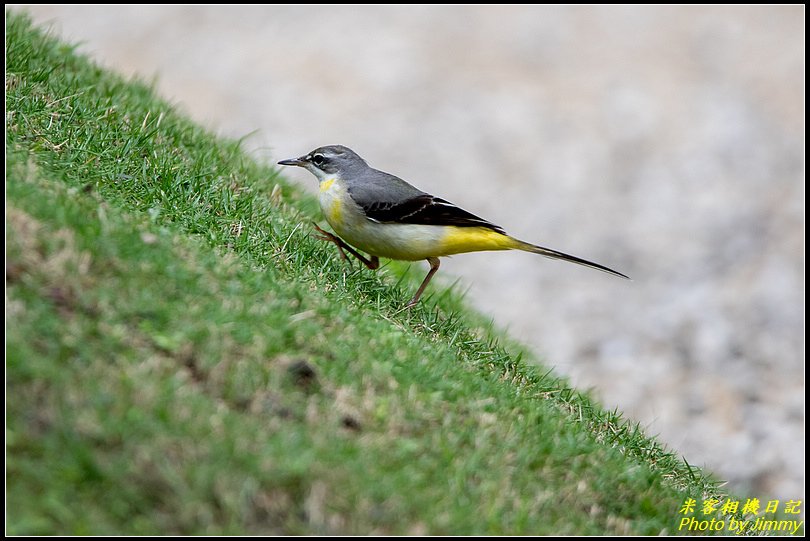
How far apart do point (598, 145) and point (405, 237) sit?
982cm

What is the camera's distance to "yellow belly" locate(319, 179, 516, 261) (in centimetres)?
698

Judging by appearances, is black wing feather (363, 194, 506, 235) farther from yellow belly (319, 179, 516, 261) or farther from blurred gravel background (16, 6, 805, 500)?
blurred gravel background (16, 6, 805, 500)

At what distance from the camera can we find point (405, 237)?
22.9 ft

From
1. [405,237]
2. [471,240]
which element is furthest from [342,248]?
[471,240]

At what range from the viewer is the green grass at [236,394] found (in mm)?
3756

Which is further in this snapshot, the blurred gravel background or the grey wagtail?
the blurred gravel background

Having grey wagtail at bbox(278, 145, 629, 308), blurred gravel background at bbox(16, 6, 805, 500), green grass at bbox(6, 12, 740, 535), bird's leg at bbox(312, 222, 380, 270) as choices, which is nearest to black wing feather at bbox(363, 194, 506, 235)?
grey wagtail at bbox(278, 145, 629, 308)

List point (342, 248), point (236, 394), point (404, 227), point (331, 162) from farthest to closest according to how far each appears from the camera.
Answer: point (331, 162)
point (342, 248)
point (404, 227)
point (236, 394)

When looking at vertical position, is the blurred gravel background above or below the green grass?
above

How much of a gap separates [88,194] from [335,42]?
519 inches

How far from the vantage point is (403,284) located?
26.1ft

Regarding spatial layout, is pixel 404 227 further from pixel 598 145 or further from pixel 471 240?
pixel 598 145

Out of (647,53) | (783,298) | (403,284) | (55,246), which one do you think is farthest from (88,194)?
(647,53)

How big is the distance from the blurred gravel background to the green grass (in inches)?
186
